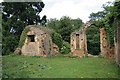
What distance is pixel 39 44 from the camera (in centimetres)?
2572

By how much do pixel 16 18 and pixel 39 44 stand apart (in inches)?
328

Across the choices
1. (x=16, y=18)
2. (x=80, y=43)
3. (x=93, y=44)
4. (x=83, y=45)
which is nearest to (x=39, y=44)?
(x=80, y=43)

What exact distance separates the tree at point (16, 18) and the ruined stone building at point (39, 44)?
549 centimetres

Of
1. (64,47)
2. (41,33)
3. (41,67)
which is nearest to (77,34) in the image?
(64,47)

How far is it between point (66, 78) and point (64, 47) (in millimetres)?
14382

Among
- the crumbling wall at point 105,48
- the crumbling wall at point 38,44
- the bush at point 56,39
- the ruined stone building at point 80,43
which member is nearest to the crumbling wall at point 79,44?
the ruined stone building at point 80,43

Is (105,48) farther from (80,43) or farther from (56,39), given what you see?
(56,39)

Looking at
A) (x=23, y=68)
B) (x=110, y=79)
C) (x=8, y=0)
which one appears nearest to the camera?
(x=110, y=79)

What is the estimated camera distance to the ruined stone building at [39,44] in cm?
2553

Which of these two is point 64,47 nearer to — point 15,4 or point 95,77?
point 15,4

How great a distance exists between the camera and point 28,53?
25.9 meters

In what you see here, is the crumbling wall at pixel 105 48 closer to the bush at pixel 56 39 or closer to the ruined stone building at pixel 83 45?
the ruined stone building at pixel 83 45

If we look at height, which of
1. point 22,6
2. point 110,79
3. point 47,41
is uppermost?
point 22,6

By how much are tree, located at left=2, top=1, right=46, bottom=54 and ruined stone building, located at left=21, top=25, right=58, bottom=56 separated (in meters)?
5.49
